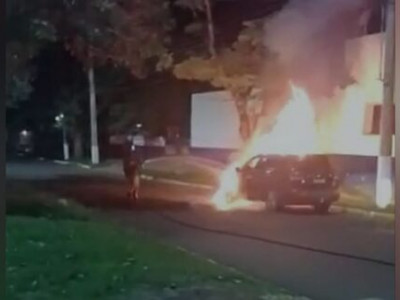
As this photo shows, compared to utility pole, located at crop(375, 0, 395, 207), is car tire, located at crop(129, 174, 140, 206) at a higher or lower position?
lower

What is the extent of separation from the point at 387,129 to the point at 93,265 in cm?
56

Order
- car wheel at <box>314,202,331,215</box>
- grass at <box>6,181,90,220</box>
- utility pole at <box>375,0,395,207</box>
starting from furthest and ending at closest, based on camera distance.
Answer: car wheel at <box>314,202,331,215</box>, grass at <box>6,181,90,220</box>, utility pole at <box>375,0,395,207</box>

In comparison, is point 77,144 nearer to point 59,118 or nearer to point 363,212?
point 59,118

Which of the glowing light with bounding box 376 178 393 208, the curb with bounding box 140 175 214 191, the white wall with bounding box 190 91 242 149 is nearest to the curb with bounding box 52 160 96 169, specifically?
the curb with bounding box 140 175 214 191

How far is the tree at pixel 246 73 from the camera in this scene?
125 cm

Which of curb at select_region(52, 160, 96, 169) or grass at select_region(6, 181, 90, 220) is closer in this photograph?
grass at select_region(6, 181, 90, 220)

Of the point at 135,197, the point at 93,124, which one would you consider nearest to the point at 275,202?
the point at 135,197

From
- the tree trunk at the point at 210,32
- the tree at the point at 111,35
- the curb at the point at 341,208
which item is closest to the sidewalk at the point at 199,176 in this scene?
the curb at the point at 341,208

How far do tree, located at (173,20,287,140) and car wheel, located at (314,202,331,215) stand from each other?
0.19 metres

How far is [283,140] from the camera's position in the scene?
1286 mm

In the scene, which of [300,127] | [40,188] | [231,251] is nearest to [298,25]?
[300,127]

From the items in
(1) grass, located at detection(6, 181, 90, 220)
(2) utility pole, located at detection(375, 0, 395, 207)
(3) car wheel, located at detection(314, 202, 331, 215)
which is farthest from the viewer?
(3) car wheel, located at detection(314, 202, 331, 215)

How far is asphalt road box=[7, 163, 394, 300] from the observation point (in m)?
1.17

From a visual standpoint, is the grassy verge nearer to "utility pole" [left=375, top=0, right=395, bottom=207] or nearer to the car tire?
"utility pole" [left=375, top=0, right=395, bottom=207]
